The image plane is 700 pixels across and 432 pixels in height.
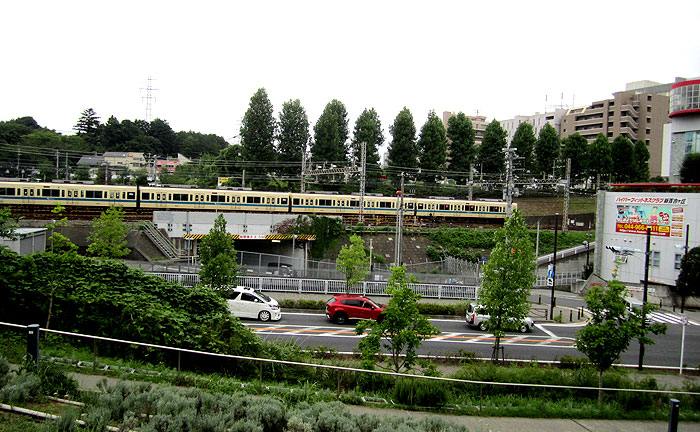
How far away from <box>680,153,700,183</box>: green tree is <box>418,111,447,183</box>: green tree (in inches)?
1001

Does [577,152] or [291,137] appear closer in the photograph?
[291,137]

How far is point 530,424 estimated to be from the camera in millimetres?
7816

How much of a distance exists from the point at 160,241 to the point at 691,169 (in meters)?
43.0

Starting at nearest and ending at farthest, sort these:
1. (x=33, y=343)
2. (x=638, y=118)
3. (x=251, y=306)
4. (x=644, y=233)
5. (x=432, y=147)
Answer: (x=33, y=343) → (x=251, y=306) → (x=644, y=233) → (x=432, y=147) → (x=638, y=118)

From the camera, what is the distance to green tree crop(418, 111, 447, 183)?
187ft

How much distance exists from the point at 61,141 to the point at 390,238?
197 ft

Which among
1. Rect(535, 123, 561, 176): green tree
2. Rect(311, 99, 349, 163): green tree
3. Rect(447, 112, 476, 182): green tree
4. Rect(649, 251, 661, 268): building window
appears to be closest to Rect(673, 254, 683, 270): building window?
Rect(649, 251, 661, 268): building window

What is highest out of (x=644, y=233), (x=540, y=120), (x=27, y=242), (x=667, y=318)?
(x=540, y=120)

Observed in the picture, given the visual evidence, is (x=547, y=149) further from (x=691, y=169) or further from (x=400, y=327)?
(x=400, y=327)

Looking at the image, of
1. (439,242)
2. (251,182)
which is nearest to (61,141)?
(251,182)

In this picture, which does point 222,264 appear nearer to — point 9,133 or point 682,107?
point 682,107

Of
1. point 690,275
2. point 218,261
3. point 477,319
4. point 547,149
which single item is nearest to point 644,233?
point 690,275

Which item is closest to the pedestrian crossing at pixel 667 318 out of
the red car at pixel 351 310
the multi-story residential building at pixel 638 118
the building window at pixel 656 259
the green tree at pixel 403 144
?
the building window at pixel 656 259

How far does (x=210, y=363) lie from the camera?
8125mm
